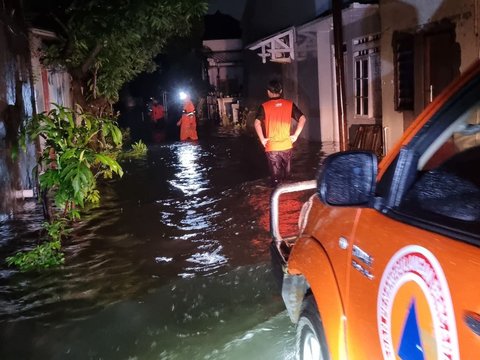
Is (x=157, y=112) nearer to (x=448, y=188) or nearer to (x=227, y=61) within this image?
(x=227, y=61)

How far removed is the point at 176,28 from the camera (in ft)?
43.2

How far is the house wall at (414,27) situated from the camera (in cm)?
818

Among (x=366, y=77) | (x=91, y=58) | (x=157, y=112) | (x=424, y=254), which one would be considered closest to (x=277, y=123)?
(x=366, y=77)

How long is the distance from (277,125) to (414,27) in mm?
3729

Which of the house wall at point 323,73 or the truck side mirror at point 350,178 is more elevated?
the house wall at point 323,73

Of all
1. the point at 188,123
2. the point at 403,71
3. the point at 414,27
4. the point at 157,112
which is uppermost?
the point at 414,27

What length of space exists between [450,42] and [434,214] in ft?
25.8

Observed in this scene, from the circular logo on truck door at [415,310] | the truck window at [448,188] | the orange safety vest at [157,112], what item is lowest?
the circular logo on truck door at [415,310]

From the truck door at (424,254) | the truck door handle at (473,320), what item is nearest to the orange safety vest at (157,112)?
the truck door at (424,254)

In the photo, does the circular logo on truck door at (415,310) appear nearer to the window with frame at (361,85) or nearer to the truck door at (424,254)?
the truck door at (424,254)

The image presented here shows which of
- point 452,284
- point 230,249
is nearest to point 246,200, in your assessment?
point 230,249

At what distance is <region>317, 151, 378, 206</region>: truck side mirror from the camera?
216 cm

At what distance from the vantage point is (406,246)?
6.33ft

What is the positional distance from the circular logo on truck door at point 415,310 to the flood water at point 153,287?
1980mm
